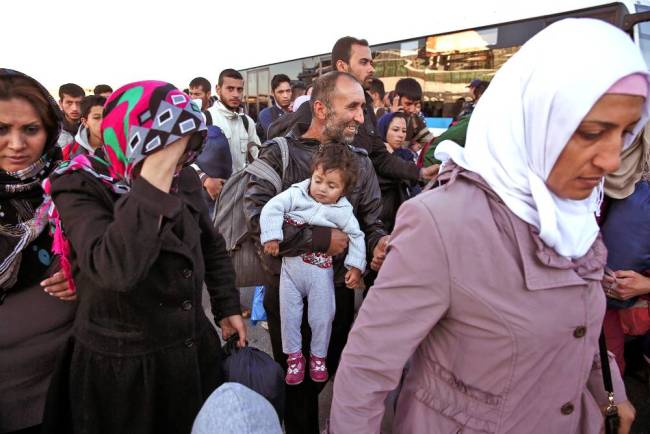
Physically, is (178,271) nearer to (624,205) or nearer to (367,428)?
(367,428)

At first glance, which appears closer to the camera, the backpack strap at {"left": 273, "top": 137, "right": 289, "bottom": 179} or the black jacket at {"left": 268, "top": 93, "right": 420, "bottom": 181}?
the backpack strap at {"left": 273, "top": 137, "right": 289, "bottom": 179}

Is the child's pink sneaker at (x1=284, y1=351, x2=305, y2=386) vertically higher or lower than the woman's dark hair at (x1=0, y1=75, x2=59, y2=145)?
lower

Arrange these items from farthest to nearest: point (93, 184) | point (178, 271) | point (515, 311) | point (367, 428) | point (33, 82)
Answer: point (33, 82), point (178, 271), point (93, 184), point (367, 428), point (515, 311)

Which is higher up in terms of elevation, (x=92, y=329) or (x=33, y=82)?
(x=33, y=82)

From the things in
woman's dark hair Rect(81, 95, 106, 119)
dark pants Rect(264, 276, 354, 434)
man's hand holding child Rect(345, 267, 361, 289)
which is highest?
woman's dark hair Rect(81, 95, 106, 119)

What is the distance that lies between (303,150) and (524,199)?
1328 millimetres

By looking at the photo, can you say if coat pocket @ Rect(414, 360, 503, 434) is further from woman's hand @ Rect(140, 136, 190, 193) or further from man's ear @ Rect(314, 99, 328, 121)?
man's ear @ Rect(314, 99, 328, 121)

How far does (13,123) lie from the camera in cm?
154

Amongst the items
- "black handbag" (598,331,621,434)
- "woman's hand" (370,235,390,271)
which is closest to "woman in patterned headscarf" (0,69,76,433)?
"woman's hand" (370,235,390,271)

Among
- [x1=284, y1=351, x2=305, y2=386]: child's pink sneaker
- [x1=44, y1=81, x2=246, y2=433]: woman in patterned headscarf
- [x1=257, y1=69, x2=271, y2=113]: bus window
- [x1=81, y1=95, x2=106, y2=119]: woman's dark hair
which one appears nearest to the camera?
[x1=44, y1=81, x2=246, y2=433]: woman in patterned headscarf

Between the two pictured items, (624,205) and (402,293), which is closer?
(402,293)

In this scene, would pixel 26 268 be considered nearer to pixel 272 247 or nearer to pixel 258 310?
pixel 272 247

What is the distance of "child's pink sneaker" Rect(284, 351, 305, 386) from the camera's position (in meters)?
2.23

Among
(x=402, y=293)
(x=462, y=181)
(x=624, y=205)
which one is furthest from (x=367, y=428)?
(x=624, y=205)
